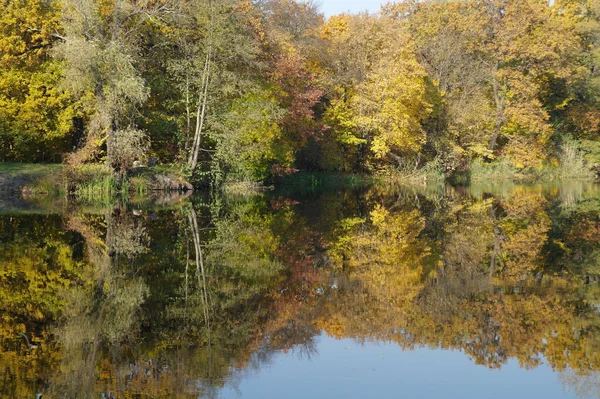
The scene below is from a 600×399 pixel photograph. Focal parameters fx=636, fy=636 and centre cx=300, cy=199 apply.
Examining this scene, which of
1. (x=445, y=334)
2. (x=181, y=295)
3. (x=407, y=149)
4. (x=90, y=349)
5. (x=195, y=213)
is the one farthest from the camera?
(x=407, y=149)

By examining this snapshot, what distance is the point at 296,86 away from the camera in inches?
1345

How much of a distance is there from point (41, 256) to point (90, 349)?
579cm

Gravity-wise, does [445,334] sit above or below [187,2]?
below

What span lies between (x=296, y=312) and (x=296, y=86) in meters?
27.2

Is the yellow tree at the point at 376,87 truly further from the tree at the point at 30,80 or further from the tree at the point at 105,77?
the tree at the point at 30,80

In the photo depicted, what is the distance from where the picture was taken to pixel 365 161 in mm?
40969

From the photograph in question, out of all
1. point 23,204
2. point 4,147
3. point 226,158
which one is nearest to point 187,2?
point 226,158

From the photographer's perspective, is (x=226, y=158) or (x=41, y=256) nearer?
(x=41, y=256)

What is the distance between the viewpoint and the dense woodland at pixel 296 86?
27266 millimetres

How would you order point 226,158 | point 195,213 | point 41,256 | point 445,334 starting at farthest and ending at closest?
point 226,158, point 195,213, point 41,256, point 445,334

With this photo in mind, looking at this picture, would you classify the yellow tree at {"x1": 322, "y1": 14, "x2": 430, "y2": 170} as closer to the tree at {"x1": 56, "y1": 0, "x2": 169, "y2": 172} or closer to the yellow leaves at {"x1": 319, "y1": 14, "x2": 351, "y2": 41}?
the yellow leaves at {"x1": 319, "y1": 14, "x2": 351, "y2": 41}

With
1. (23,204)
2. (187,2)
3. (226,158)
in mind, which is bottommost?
(23,204)

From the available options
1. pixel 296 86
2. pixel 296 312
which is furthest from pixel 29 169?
pixel 296 312

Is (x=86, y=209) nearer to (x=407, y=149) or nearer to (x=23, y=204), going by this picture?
(x=23, y=204)
